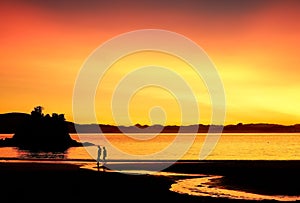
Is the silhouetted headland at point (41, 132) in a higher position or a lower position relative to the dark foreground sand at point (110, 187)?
higher

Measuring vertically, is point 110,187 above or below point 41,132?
below

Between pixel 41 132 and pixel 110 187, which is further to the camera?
pixel 41 132

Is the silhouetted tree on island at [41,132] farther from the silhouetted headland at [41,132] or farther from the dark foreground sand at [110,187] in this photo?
the dark foreground sand at [110,187]

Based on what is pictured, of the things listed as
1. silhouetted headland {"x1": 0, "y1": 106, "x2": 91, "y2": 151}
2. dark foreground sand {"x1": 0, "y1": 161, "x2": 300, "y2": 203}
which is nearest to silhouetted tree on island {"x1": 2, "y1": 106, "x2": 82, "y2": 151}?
silhouetted headland {"x1": 0, "y1": 106, "x2": 91, "y2": 151}

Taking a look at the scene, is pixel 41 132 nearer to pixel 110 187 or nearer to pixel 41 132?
pixel 41 132

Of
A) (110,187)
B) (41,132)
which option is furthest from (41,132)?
(110,187)

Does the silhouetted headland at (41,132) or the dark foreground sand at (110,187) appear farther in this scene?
Answer: the silhouetted headland at (41,132)

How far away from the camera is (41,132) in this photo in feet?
504

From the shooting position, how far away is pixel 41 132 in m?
154

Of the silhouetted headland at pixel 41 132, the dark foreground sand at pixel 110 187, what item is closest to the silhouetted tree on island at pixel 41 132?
the silhouetted headland at pixel 41 132

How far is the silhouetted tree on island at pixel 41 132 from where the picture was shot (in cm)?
15350

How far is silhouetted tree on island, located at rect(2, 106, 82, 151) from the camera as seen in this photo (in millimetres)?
153500

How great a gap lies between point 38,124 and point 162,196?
418 ft

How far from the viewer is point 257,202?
32500 mm
